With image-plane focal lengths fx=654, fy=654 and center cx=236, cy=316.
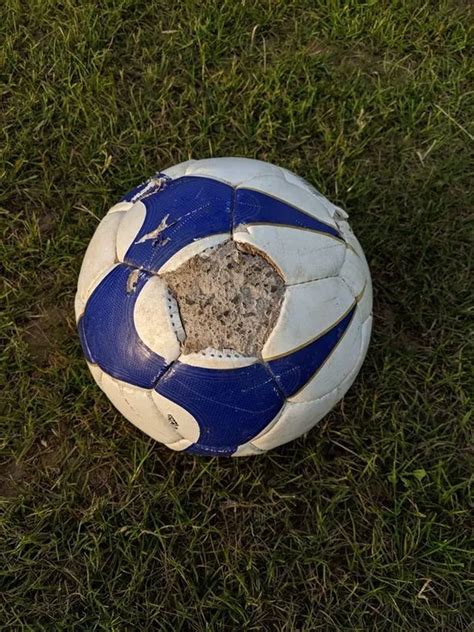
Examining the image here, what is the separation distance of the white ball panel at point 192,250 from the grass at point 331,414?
2.67 feet

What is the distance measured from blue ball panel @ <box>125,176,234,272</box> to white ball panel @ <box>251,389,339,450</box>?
1.73 ft

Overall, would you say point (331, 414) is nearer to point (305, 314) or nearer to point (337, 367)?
point (337, 367)

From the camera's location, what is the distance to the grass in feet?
7.04

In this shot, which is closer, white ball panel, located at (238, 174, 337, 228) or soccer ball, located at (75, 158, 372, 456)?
soccer ball, located at (75, 158, 372, 456)

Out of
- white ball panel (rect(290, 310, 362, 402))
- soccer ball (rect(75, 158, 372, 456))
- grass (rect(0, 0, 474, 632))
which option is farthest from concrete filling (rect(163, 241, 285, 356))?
grass (rect(0, 0, 474, 632))

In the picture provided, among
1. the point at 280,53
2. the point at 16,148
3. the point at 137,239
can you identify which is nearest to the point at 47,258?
the point at 16,148

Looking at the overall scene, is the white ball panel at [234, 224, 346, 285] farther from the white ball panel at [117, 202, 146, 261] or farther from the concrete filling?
the white ball panel at [117, 202, 146, 261]

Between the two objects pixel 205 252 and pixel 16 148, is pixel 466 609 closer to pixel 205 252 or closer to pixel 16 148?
pixel 205 252

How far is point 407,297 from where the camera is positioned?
8.46 feet

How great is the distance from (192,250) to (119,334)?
1.03 feet

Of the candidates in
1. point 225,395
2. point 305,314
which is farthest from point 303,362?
point 225,395

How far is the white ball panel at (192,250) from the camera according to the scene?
1740mm

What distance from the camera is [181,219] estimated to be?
1786 millimetres

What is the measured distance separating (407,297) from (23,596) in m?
1.74
